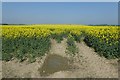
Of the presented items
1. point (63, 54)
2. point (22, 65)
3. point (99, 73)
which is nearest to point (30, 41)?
point (63, 54)

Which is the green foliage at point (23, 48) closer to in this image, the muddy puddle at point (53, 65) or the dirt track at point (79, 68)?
the dirt track at point (79, 68)

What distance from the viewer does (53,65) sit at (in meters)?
10.9

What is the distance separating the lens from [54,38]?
19.3m

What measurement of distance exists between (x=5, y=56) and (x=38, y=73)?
9.21ft

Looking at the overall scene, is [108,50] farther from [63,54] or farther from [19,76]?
[19,76]

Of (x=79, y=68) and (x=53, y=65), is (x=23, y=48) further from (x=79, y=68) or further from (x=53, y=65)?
(x=79, y=68)

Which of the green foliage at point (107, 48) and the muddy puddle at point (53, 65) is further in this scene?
the green foliage at point (107, 48)

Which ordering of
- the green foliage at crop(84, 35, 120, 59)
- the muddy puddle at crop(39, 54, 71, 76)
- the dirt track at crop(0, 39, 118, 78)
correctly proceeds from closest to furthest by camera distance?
the dirt track at crop(0, 39, 118, 78) → the muddy puddle at crop(39, 54, 71, 76) → the green foliage at crop(84, 35, 120, 59)

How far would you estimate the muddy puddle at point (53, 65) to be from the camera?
1007 centimetres

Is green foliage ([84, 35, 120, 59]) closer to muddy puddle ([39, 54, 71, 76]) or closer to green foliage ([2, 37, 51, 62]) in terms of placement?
muddy puddle ([39, 54, 71, 76])

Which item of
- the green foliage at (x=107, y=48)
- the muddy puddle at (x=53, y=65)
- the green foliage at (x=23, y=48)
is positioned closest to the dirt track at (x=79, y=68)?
the muddy puddle at (x=53, y=65)

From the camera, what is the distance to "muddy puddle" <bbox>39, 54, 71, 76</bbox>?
10.1 metres

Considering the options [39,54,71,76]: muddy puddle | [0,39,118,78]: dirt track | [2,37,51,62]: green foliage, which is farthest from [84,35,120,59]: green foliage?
[2,37,51,62]: green foliage

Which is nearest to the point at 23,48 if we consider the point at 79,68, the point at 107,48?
the point at 79,68
